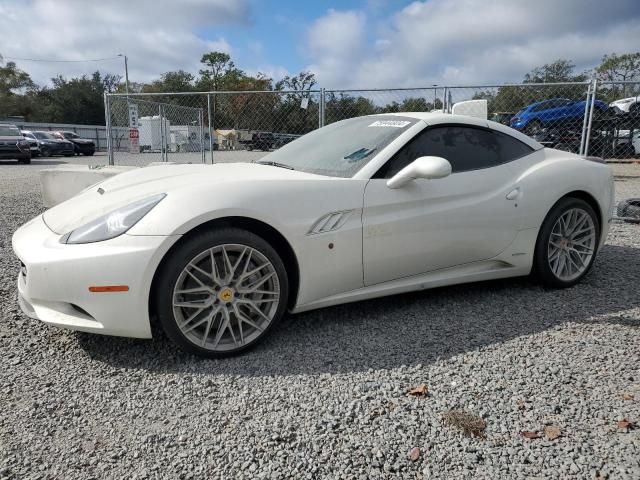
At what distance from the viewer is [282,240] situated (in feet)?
8.66

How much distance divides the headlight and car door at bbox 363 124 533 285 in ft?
3.98

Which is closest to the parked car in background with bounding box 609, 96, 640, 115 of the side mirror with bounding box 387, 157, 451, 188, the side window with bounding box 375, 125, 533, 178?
the side window with bounding box 375, 125, 533, 178

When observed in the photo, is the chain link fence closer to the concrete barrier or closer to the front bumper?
the concrete barrier

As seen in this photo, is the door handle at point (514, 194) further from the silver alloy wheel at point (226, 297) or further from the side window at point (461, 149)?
the silver alloy wheel at point (226, 297)

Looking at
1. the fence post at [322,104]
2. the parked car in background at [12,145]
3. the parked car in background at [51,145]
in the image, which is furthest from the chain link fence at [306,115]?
the parked car in background at [51,145]

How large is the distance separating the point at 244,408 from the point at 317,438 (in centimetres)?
39

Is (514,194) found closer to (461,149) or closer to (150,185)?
(461,149)

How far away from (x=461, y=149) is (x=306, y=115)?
17.6 feet

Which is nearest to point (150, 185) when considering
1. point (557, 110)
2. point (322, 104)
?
point (322, 104)

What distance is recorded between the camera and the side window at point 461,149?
3.02 meters

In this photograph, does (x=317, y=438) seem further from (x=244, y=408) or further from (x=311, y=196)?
(x=311, y=196)

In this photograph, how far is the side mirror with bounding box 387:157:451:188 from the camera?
271 cm

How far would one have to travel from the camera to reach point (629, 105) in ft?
37.8

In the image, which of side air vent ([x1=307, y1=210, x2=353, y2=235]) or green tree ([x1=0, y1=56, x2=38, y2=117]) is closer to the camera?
side air vent ([x1=307, y1=210, x2=353, y2=235])
